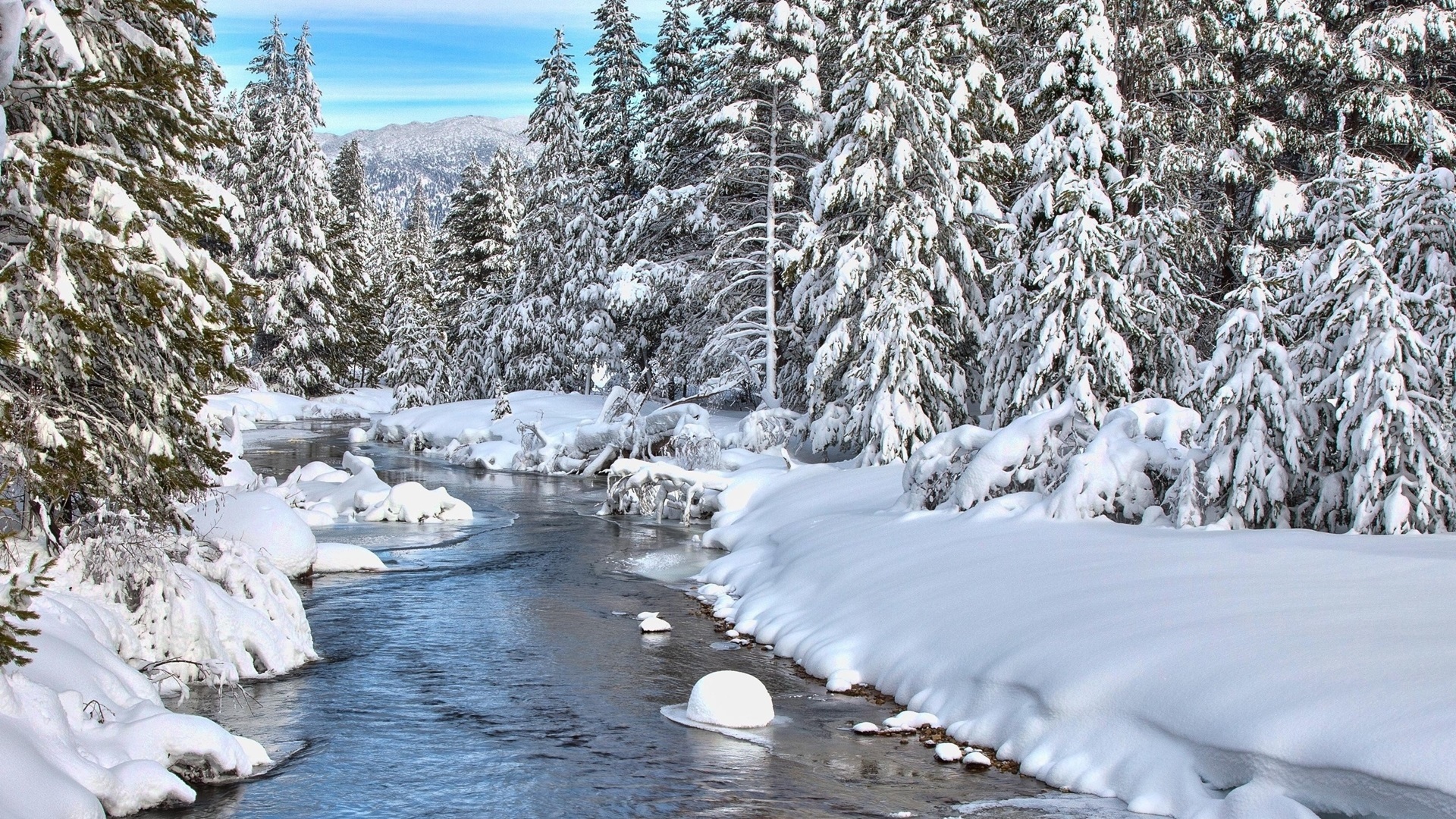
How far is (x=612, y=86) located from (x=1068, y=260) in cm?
2776

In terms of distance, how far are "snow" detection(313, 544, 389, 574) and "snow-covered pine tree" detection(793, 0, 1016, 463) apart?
9957mm

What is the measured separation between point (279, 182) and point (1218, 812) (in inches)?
2224

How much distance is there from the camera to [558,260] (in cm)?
4519

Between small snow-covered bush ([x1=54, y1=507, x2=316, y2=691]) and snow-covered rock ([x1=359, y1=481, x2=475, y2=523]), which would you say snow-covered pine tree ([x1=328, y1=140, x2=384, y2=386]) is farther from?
small snow-covered bush ([x1=54, y1=507, x2=316, y2=691])

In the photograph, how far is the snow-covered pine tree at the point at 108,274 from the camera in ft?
31.4

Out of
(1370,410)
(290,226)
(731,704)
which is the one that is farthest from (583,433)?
(290,226)

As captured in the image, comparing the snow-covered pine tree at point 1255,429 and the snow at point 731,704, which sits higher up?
the snow-covered pine tree at point 1255,429

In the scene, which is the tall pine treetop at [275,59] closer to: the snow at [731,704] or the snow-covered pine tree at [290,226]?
the snow-covered pine tree at [290,226]

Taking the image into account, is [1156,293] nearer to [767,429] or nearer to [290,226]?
[767,429]

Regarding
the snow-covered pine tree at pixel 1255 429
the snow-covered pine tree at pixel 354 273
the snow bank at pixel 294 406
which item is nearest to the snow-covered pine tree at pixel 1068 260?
the snow-covered pine tree at pixel 1255 429

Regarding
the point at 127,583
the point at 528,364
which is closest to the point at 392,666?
the point at 127,583

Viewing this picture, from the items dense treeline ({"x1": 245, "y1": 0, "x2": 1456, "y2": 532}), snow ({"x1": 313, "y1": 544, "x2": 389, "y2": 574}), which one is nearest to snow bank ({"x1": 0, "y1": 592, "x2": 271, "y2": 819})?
snow ({"x1": 313, "y1": 544, "x2": 389, "y2": 574})

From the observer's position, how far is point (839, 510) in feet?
60.1

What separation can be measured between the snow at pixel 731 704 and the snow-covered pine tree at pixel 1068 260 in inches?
402
